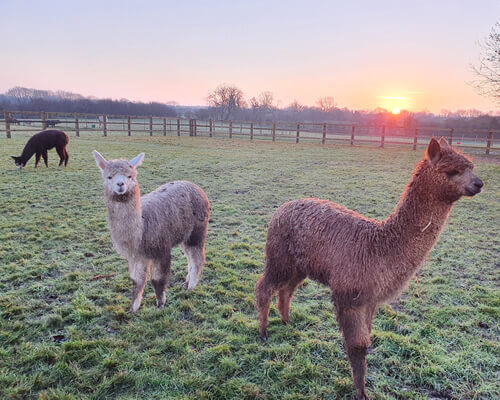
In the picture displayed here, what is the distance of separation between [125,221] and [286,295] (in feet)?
5.53

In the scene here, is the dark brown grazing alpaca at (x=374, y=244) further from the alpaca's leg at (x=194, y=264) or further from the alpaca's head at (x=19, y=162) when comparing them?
the alpaca's head at (x=19, y=162)

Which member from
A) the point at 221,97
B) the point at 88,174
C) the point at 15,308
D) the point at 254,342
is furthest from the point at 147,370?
the point at 221,97

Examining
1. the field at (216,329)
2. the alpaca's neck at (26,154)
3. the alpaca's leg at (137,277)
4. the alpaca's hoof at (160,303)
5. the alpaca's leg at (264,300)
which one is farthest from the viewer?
the alpaca's neck at (26,154)

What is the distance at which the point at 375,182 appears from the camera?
9.62 m

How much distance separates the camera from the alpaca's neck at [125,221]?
2.92 metres

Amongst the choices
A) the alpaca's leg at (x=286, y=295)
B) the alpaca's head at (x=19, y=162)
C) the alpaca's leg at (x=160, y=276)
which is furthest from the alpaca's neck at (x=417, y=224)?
the alpaca's head at (x=19, y=162)

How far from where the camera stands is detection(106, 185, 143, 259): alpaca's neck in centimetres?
292

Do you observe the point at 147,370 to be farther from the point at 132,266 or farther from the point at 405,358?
the point at 405,358

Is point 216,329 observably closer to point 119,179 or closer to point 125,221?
point 125,221

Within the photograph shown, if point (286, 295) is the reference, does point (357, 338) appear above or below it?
above

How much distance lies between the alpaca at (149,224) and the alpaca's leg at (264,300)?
1038 mm

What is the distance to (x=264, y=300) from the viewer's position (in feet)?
8.92

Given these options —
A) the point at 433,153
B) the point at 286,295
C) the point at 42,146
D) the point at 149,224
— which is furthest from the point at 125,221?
the point at 42,146

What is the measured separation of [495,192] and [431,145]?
8.94 metres
